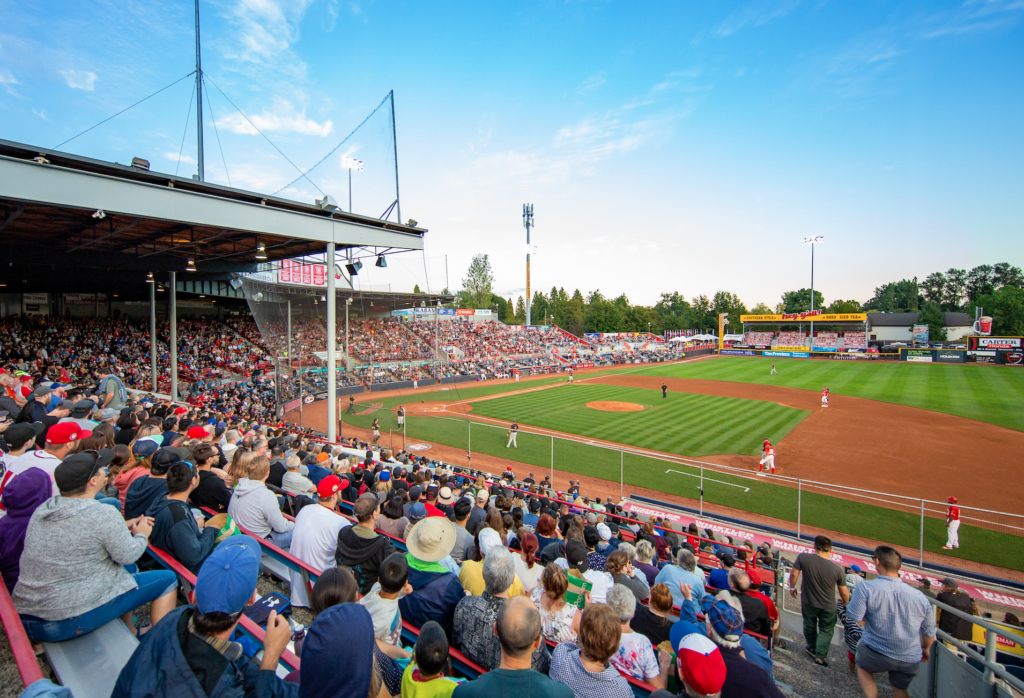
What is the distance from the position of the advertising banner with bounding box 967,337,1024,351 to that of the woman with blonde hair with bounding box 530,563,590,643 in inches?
2933

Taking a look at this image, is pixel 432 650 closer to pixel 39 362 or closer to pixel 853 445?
pixel 853 445

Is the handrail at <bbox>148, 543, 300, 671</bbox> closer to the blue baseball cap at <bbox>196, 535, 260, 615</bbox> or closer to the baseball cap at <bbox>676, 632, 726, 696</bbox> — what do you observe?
the blue baseball cap at <bbox>196, 535, 260, 615</bbox>

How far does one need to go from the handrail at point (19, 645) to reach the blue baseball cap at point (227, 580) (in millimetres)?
616

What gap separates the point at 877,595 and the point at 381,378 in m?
36.1

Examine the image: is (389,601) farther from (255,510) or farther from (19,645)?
(255,510)

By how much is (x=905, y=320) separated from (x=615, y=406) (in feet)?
297

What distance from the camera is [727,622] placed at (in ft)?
10.9

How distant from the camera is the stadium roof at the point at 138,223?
10188mm

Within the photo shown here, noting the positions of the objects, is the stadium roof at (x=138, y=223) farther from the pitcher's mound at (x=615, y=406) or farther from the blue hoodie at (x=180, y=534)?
the pitcher's mound at (x=615, y=406)

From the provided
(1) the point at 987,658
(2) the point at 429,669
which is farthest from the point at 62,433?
(1) the point at 987,658

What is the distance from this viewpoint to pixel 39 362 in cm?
2211

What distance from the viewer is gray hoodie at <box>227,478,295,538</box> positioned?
→ 16.8ft

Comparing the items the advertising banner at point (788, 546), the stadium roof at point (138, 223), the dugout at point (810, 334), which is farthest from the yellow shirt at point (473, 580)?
the dugout at point (810, 334)

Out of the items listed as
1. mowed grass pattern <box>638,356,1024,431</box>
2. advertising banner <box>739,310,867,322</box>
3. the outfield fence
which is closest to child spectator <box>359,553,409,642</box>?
the outfield fence
